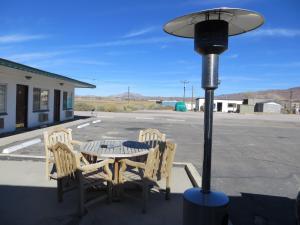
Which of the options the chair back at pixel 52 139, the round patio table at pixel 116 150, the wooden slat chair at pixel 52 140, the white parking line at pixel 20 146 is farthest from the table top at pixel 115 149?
the white parking line at pixel 20 146

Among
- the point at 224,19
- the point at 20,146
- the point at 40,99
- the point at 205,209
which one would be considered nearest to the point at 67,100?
the point at 40,99

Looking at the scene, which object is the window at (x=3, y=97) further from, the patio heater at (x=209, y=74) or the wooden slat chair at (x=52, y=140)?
the patio heater at (x=209, y=74)

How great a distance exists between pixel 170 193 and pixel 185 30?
291 centimetres

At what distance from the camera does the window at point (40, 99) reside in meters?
16.1

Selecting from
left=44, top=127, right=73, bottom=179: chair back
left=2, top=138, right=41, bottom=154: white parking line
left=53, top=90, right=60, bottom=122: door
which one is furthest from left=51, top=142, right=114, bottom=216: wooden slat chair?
left=53, top=90, right=60, bottom=122: door

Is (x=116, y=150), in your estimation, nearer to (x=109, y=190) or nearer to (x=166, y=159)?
(x=109, y=190)

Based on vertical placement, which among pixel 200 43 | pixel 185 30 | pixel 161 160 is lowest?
pixel 161 160

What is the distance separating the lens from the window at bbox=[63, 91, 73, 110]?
69.1 feet

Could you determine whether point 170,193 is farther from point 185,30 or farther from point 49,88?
point 49,88

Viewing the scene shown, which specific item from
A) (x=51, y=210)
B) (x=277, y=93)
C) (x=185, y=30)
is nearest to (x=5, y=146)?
(x=51, y=210)

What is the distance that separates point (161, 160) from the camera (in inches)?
191

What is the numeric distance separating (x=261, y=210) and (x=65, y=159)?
308cm

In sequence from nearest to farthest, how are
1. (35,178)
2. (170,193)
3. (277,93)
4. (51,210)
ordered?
(51,210) < (170,193) < (35,178) < (277,93)

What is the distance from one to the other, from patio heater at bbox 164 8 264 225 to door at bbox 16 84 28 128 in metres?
12.8
